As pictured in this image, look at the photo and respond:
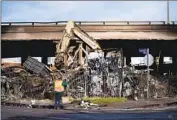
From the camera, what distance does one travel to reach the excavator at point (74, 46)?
35.9 meters

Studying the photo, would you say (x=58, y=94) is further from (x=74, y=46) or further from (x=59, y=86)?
(x=74, y=46)

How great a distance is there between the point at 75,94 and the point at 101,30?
17340 mm

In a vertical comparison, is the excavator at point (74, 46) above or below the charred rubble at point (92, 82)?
above

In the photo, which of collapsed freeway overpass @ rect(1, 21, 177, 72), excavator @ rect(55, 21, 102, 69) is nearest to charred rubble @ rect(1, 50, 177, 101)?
excavator @ rect(55, 21, 102, 69)

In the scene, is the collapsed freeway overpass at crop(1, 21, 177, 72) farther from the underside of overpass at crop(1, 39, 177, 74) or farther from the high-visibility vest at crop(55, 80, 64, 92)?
the high-visibility vest at crop(55, 80, 64, 92)

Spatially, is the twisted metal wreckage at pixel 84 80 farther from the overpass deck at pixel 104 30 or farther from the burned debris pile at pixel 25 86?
the overpass deck at pixel 104 30

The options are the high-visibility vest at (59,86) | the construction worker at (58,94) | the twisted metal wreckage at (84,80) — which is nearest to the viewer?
the construction worker at (58,94)

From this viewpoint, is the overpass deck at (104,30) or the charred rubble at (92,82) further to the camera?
the overpass deck at (104,30)

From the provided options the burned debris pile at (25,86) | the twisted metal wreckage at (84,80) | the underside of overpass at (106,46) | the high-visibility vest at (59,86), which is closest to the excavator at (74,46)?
the twisted metal wreckage at (84,80)

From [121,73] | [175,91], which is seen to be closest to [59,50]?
[121,73]

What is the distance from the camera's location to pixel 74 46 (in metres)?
39.5

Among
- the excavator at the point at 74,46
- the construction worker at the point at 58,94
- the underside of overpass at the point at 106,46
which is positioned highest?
the underside of overpass at the point at 106,46

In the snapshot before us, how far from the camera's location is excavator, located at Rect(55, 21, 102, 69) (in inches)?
1412

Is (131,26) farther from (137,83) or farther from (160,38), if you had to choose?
(137,83)
